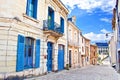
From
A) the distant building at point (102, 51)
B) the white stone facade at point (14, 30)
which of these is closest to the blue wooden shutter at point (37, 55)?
the white stone facade at point (14, 30)

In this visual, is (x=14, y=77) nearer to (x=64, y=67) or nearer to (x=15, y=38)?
(x=15, y=38)

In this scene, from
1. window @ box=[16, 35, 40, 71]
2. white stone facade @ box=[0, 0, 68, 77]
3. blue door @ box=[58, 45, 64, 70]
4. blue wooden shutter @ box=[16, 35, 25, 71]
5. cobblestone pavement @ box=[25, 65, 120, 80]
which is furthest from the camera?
blue door @ box=[58, 45, 64, 70]

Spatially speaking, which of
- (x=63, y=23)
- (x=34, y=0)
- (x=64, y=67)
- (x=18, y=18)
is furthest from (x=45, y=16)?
(x=64, y=67)

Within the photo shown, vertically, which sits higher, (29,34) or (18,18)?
(18,18)

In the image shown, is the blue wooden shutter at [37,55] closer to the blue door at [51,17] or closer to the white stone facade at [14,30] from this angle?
the white stone facade at [14,30]

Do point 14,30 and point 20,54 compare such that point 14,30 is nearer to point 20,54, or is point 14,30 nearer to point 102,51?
point 20,54

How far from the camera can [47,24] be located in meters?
15.3

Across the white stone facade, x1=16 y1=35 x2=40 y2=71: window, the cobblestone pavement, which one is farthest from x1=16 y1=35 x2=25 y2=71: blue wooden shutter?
the cobblestone pavement

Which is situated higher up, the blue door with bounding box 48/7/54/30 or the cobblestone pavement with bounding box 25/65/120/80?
the blue door with bounding box 48/7/54/30

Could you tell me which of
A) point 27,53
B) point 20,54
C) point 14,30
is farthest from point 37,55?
point 14,30

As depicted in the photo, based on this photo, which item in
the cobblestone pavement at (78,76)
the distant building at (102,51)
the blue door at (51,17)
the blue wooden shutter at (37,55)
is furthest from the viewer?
the distant building at (102,51)

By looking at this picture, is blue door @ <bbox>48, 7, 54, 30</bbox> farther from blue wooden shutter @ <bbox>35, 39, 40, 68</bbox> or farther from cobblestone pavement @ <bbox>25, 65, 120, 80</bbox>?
cobblestone pavement @ <bbox>25, 65, 120, 80</bbox>

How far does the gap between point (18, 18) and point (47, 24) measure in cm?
431

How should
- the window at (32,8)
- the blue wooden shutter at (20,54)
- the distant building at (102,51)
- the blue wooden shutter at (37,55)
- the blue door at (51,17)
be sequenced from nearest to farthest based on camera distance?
1. the blue wooden shutter at (20,54)
2. the window at (32,8)
3. the blue wooden shutter at (37,55)
4. the blue door at (51,17)
5. the distant building at (102,51)
